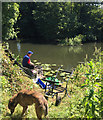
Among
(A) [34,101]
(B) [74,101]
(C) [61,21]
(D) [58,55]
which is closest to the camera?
(A) [34,101]

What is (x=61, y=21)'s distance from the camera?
2781cm

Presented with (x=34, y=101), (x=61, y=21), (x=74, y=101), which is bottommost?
(x=74, y=101)

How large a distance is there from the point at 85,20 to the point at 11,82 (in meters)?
26.4

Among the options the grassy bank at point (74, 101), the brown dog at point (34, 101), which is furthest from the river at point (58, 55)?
the brown dog at point (34, 101)

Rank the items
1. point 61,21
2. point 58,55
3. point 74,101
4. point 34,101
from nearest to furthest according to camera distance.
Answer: point 34,101 < point 74,101 < point 58,55 < point 61,21

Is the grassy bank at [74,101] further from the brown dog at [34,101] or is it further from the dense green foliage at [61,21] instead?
the dense green foliage at [61,21]

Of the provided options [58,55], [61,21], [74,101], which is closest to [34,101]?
[74,101]

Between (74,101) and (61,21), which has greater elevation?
(61,21)

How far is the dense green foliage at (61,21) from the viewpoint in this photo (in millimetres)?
27641

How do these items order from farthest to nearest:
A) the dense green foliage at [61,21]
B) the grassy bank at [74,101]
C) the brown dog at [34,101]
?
the dense green foliage at [61,21] → the grassy bank at [74,101] → the brown dog at [34,101]

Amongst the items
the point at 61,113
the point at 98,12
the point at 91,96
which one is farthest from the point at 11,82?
the point at 98,12

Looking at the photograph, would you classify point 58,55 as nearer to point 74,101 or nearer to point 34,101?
point 74,101

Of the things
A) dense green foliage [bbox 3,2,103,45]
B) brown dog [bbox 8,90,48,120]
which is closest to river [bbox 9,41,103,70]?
dense green foliage [bbox 3,2,103,45]

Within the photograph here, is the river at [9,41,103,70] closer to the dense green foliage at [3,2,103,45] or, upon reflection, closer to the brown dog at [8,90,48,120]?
the dense green foliage at [3,2,103,45]
